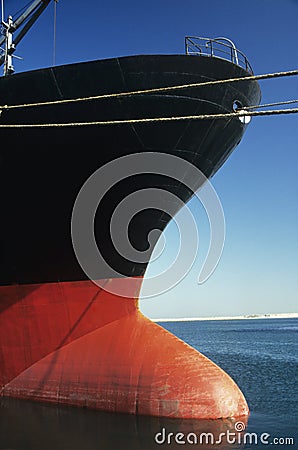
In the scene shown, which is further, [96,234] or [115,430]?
[96,234]

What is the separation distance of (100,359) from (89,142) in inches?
153

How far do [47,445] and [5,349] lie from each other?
8.27 feet

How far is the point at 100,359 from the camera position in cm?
788

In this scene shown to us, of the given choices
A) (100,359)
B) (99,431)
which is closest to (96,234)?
(100,359)

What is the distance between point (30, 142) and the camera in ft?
25.2

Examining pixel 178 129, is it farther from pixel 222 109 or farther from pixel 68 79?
pixel 68 79

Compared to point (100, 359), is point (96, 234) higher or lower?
higher

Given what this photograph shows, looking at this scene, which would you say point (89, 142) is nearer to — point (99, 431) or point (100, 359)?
point (100, 359)

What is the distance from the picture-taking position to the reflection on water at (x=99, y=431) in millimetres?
6508

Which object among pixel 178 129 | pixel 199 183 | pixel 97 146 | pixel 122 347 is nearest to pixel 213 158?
pixel 199 183

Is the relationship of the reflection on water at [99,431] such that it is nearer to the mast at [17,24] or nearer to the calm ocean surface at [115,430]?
the calm ocean surface at [115,430]

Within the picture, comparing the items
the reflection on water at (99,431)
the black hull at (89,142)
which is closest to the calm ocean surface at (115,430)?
the reflection on water at (99,431)

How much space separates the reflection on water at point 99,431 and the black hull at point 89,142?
2.47 meters

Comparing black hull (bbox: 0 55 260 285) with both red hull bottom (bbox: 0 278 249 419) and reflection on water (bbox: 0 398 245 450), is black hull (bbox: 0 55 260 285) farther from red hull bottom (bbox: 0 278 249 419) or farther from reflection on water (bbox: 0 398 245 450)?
reflection on water (bbox: 0 398 245 450)
